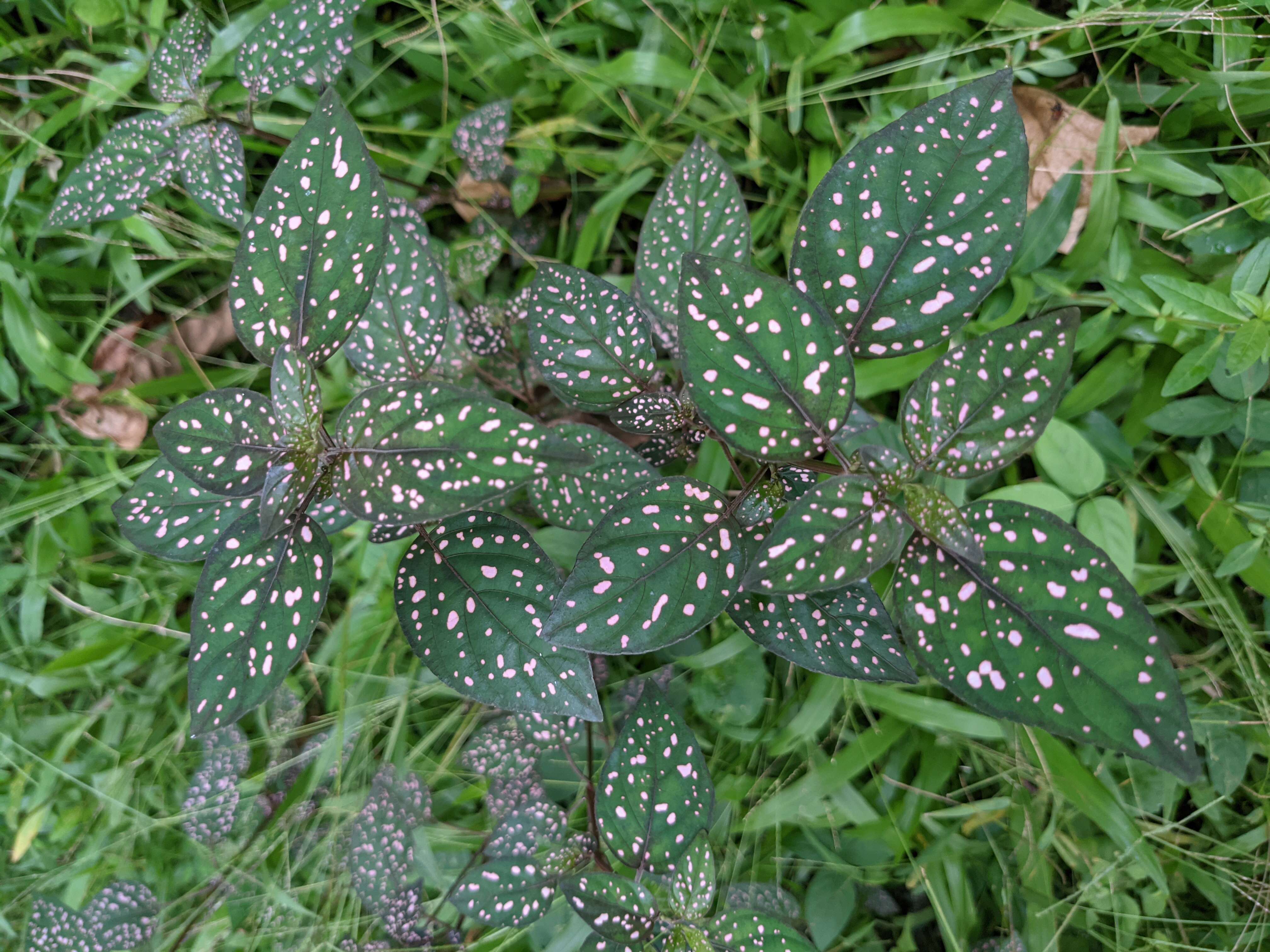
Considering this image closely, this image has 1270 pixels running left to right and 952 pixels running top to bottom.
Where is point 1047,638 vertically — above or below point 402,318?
below

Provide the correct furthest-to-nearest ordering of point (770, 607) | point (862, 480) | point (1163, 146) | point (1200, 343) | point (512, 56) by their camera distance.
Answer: point (512, 56) < point (1163, 146) < point (1200, 343) < point (770, 607) < point (862, 480)

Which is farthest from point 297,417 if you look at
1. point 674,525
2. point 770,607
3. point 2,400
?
point 2,400

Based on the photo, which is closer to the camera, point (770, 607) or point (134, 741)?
point (770, 607)

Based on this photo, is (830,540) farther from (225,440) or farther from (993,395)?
(225,440)

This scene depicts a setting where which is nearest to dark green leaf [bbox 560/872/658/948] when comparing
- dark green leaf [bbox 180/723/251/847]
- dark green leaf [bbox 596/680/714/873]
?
dark green leaf [bbox 596/680/714/873]

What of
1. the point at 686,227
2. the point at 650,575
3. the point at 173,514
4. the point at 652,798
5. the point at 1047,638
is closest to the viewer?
the point at 1047,638

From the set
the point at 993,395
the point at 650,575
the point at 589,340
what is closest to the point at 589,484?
the point at 589,340

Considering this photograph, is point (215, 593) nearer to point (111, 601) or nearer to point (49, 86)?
point (111, 601)
